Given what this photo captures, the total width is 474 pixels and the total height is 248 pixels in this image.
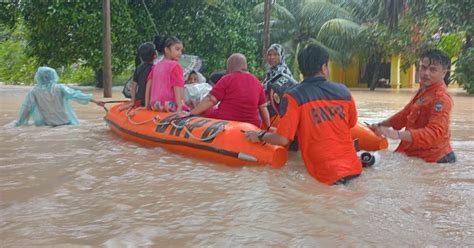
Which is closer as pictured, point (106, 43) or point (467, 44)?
point (106, 43)

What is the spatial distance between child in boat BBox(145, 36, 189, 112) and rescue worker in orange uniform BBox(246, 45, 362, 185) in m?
2.16

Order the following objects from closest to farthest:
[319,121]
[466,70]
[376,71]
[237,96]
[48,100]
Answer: [319,121]
[237,96]
[48,100]
[466,70]
[376,71]

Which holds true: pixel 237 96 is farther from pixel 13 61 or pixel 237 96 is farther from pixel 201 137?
pixel 13 61

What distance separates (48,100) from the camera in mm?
7121

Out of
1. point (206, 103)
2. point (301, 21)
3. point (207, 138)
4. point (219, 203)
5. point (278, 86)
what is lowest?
point (219, 203)

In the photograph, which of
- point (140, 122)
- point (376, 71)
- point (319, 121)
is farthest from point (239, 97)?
point (376, 71)

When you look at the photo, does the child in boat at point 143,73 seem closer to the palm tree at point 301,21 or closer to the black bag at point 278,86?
the black bag at point 278,86

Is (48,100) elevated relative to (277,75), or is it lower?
lower

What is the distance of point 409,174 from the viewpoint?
4184mm

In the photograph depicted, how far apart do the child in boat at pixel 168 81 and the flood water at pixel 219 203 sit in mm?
840

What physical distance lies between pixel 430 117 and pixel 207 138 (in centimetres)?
190

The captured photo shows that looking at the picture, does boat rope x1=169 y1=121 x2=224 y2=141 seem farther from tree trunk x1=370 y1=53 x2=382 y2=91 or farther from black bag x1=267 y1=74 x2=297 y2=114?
tree trunk x1=370 y1=53 x2=382 y2=91

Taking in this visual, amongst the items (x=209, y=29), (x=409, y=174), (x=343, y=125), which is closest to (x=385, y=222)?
(x=343, y=125)

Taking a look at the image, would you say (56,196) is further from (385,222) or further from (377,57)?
(377,57)
